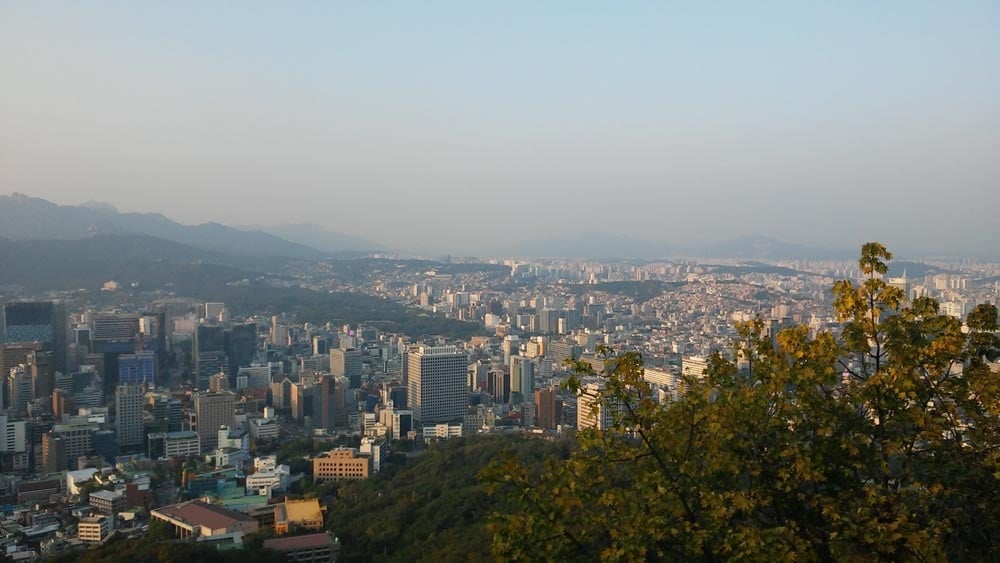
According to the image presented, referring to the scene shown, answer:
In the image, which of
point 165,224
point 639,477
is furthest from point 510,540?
point 165,224

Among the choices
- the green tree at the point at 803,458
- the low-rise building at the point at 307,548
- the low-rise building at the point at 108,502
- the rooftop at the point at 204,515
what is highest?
the green tree at the point at 803,458

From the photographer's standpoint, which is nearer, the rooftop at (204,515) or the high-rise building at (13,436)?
the rooftop at (204,515)

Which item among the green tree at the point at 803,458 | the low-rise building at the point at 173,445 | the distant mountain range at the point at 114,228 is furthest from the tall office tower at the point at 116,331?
the green tree at the point at 803,458

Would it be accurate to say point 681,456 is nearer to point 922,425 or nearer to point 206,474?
point 922,425

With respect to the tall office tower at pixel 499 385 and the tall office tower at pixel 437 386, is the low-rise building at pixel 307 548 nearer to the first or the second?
the tall office tower at pixel 437 386

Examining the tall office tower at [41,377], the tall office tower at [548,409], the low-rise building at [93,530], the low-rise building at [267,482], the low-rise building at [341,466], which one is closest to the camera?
the low-rise building at [93,530]

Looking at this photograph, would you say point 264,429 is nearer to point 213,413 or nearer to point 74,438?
point 213,413

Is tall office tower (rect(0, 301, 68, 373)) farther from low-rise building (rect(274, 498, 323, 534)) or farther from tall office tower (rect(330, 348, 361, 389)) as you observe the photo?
low-rise building (rect(274, 498, 323, 534))
